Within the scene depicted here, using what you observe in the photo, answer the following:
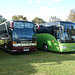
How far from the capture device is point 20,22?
11.5 meters

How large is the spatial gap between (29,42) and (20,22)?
1.89 m

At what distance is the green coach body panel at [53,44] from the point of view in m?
12.0

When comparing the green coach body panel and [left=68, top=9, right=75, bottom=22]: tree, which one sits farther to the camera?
[left=68, top=9, right=75, bottom=22]: tree

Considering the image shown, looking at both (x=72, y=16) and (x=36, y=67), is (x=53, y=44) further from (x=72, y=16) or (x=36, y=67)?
(x=72, y=16)

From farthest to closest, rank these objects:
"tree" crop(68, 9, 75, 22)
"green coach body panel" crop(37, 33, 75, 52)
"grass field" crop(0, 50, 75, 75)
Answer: "tree" crop(68, 9, 75, 22)
"green coach body panel" crop(37, 33, 75, 52)
"grass field" crop(0, 50, 75, 75)

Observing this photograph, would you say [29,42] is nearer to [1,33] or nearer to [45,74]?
Result: [1,33]

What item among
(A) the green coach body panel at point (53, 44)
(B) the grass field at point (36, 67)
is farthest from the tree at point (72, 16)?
(B) the grass field at point (36, 67)

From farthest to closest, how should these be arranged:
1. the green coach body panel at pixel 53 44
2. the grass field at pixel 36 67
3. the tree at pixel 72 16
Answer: the tree at pixel 72 16, the green coach body panel at pixel 53 44, the grass field at pixel 36 67

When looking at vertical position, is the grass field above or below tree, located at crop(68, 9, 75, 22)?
below

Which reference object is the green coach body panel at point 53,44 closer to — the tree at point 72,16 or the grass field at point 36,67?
the grass field at point 36,67

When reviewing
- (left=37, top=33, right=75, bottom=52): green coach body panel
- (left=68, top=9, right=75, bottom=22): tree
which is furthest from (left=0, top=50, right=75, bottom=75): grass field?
(left=68, top=9, right=75, bottom=22): tree

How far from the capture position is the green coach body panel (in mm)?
12000

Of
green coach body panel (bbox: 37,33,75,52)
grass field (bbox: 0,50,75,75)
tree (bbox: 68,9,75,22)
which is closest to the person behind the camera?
grass field (bbox: 0,50,75,75)

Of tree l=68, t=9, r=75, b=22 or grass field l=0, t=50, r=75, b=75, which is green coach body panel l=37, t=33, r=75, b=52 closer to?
grass field l=0, t=50, r=75, b=75
